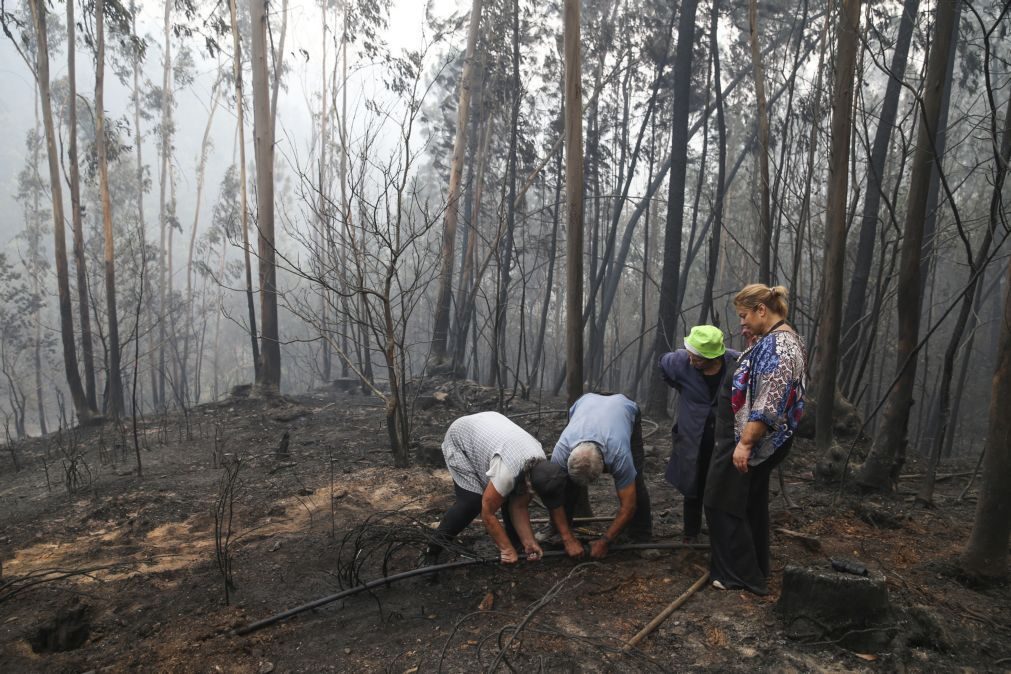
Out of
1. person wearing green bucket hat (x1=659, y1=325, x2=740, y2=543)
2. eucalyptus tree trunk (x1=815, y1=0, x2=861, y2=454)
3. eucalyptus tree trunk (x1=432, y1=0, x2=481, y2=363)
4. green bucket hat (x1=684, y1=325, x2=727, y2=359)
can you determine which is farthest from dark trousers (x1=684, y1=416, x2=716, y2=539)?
eucalyptus tree trunk (x1=432, y1=0, x2=481, y2=363)

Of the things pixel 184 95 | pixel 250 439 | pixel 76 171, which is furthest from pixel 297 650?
pixel 184 95

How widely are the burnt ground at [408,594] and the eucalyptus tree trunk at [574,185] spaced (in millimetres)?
1342

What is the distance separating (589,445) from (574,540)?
63 cm

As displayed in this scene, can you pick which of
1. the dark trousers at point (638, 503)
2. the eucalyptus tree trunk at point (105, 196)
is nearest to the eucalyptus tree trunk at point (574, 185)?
the dark trousers at point (638, 503)

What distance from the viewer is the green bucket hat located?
125 inches

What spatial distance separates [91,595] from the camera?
324 centimetres

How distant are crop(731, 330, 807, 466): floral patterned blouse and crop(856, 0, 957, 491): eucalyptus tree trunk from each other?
5.86 feet

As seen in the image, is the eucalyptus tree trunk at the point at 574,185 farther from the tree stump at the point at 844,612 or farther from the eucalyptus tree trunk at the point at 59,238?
the eucalyptus tree trunk at the point at 59,238

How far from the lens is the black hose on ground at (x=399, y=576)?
293 cm

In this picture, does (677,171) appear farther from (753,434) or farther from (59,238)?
(59,238)

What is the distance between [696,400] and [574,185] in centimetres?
224

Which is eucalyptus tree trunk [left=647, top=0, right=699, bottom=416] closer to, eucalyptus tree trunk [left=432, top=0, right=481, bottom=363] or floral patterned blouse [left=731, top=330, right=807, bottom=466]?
eucalyptus tree trunk [left=432, top=0, right=481, bottom=363]

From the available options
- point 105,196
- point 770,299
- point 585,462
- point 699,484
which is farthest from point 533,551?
point 105,196

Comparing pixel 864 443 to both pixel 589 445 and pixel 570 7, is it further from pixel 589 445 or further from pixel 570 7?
pixel 570 7
